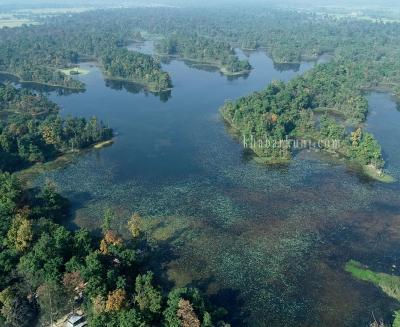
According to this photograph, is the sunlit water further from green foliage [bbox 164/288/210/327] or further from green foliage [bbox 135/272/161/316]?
green foliage [bbox 135/272/161/316]

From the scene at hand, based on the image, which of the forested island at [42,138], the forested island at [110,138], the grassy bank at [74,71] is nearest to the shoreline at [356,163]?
the forested island at [110,138]

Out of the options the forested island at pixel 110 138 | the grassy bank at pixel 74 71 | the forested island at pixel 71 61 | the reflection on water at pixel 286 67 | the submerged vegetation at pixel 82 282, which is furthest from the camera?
the reflection on water at pixel 286 67

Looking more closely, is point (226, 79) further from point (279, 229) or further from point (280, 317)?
point (280, 317)

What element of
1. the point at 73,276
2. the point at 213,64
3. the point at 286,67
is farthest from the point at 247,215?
the point at 286,67

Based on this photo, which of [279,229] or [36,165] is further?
[36,165]

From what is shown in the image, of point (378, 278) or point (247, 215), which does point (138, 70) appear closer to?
point (247, 215)

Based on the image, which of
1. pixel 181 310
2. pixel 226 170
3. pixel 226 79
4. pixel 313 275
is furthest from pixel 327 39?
pixel 181 310

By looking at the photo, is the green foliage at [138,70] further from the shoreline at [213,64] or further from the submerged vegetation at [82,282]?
the submerged vegetation at [82,282]

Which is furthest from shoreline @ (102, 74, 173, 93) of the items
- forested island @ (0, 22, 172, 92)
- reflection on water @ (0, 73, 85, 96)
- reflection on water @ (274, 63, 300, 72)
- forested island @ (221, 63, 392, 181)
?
reflection on water @ (274, 63, 300, 72)
